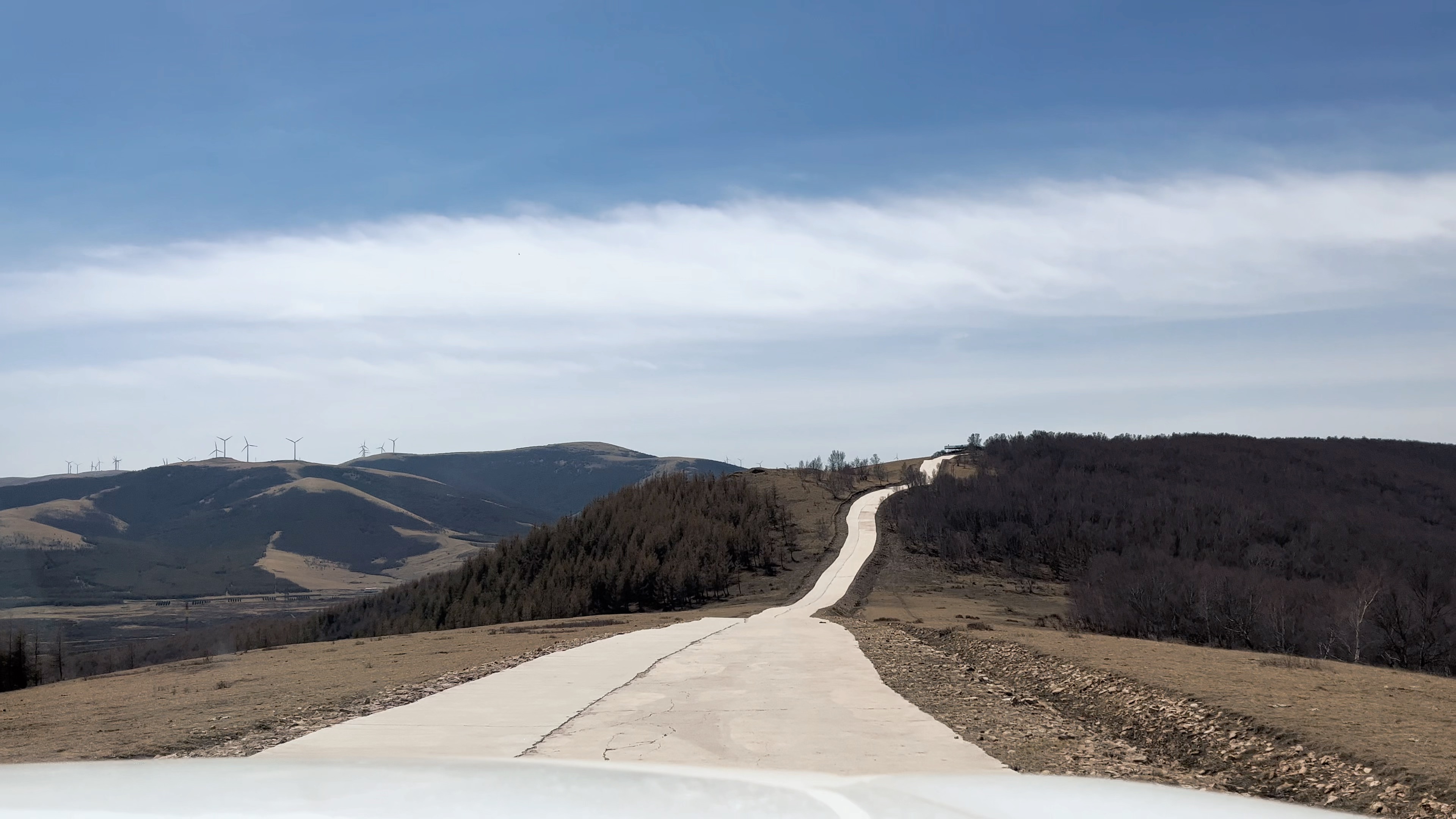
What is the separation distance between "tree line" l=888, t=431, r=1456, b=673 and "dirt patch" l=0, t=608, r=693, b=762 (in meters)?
21.9

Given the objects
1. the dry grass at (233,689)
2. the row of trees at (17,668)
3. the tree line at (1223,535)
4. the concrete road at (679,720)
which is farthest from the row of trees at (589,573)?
the concrete road at (679,720)

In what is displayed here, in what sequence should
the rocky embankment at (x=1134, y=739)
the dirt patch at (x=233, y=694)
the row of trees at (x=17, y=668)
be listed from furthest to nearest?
the row of trees at (x=17, y=668)
the dirt patch at (x=233, y=694)
the rocky embankment at (x=1134, y=739)

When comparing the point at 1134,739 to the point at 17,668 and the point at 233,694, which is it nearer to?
the point at 233,694

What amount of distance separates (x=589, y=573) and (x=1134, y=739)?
42.2 meters

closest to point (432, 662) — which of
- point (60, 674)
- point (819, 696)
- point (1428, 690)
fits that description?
point (819, 696)

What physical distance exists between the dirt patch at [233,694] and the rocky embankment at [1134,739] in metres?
8.57

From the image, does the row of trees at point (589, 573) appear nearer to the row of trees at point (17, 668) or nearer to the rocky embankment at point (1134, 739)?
the row of trees at point (17, 668)

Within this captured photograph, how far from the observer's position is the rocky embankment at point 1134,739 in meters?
9.27

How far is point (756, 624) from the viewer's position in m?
32.3

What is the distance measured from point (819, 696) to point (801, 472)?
7527cm

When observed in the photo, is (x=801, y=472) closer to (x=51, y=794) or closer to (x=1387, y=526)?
(x=1387, y=526)

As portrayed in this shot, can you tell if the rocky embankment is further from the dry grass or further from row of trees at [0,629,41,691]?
row of trees at [0,629,41,691]

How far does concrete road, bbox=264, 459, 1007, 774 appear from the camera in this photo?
10.5m

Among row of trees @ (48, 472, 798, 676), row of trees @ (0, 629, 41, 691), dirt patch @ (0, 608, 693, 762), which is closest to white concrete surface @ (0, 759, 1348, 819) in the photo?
dirt patch @ (0, 608, 693, 762)
